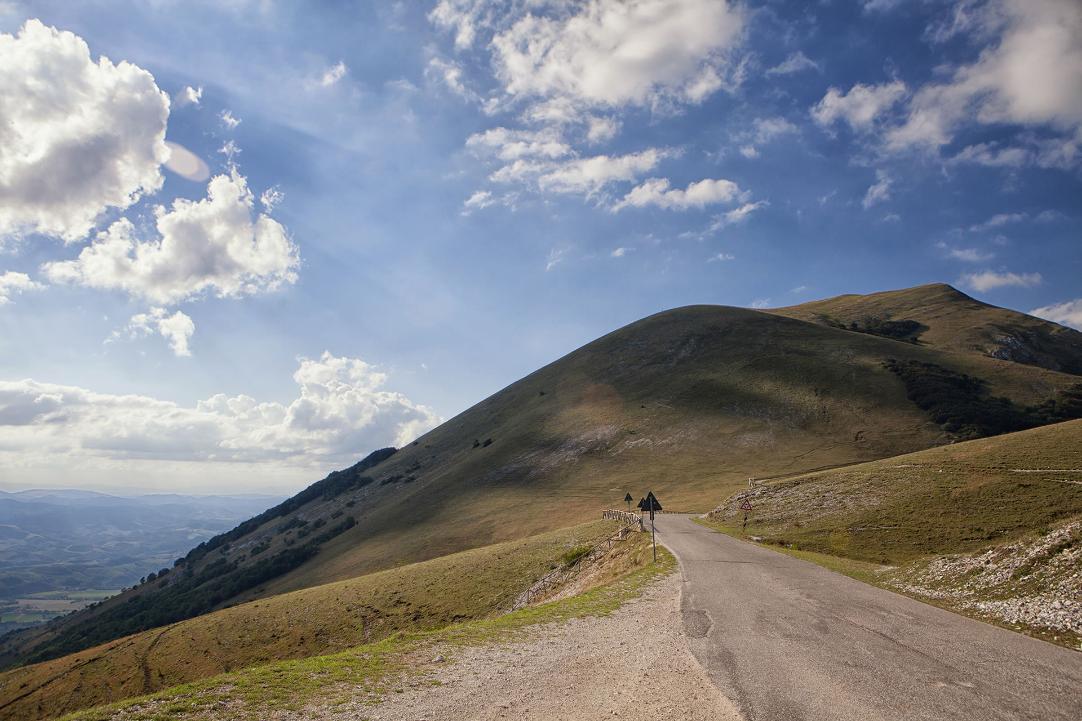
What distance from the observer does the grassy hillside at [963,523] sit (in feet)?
63.5

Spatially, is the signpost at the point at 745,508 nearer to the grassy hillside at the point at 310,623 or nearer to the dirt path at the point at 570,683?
the grassy hillside at the point at 310,623

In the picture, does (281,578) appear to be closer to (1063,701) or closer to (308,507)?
(308,507)

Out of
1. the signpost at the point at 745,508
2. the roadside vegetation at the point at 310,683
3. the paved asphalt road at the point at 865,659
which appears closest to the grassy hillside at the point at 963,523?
the signpost at the point at 745,508

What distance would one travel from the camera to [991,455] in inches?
1674

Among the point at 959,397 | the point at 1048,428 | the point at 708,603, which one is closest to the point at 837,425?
the point at 959,397

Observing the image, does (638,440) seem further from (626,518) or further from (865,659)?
(865,659)

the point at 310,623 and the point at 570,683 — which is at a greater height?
the point at 570,683

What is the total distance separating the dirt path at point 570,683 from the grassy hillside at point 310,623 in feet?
63.5

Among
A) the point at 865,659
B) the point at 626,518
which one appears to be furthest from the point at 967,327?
the point at 865,659

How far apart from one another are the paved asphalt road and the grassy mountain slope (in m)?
155

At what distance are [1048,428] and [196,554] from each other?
193m

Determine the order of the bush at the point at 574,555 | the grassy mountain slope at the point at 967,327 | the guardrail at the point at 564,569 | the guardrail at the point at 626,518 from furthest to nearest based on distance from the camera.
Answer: the grassy mountain slope at the point at 967,327
the guardrail at the point at 626,518
the bush at the point at 574,555
the guardrail at the point at 564,569

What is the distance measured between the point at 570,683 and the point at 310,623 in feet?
143

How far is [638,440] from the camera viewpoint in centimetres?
10419
